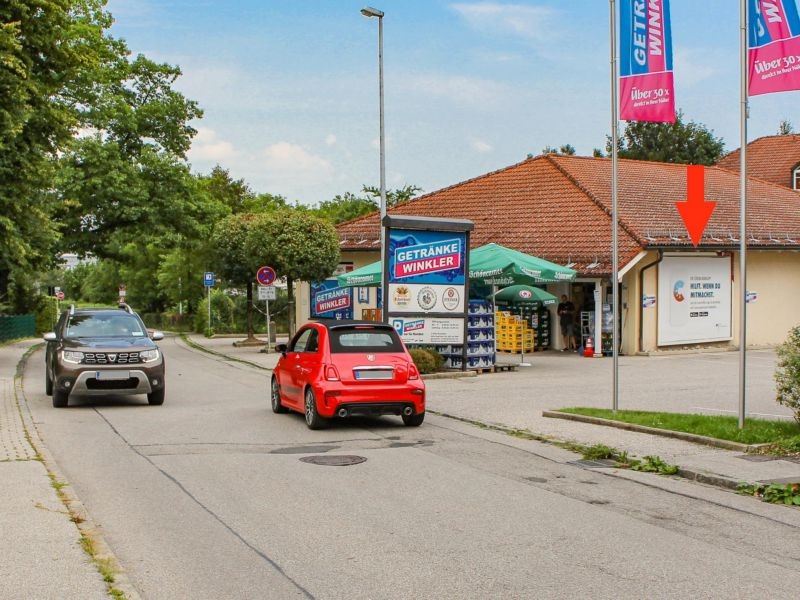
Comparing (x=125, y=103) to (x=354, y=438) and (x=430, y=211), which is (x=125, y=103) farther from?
(x=354, y=438)

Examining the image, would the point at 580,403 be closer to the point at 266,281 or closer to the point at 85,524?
the point at 85,524

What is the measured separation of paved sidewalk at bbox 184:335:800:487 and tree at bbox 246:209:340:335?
9.99 ft

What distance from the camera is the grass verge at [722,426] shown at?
1121 cm

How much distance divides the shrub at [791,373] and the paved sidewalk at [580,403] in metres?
1.01

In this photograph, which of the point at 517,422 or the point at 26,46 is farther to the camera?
the point at 26,46

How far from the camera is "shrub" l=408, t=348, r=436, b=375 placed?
21828 millimetres

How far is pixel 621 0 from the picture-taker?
1423cm

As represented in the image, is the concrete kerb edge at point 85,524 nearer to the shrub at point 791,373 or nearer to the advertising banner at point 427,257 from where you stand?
the shrub at point 791,373

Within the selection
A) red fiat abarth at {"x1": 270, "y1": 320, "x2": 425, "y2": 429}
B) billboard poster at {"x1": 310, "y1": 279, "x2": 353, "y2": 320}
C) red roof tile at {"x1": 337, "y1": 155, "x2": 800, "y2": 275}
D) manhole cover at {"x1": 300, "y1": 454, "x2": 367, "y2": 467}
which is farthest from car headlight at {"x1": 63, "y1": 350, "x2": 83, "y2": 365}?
billboard poster at {"x1": 310, "y1": 279, "x2": 353, "y2": 320}

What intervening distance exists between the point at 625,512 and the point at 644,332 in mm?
22116

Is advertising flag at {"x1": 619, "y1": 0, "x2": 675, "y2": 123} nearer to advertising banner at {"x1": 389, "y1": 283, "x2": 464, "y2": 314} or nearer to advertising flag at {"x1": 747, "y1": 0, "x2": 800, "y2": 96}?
advertising flag at {"x1": 747, "y1": 0, "x2": 800, "y2": 96}

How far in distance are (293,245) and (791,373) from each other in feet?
71.3

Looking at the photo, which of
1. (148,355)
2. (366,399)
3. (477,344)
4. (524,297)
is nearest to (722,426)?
(366,399)

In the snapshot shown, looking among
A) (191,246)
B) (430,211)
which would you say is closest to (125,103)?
(191,246)
